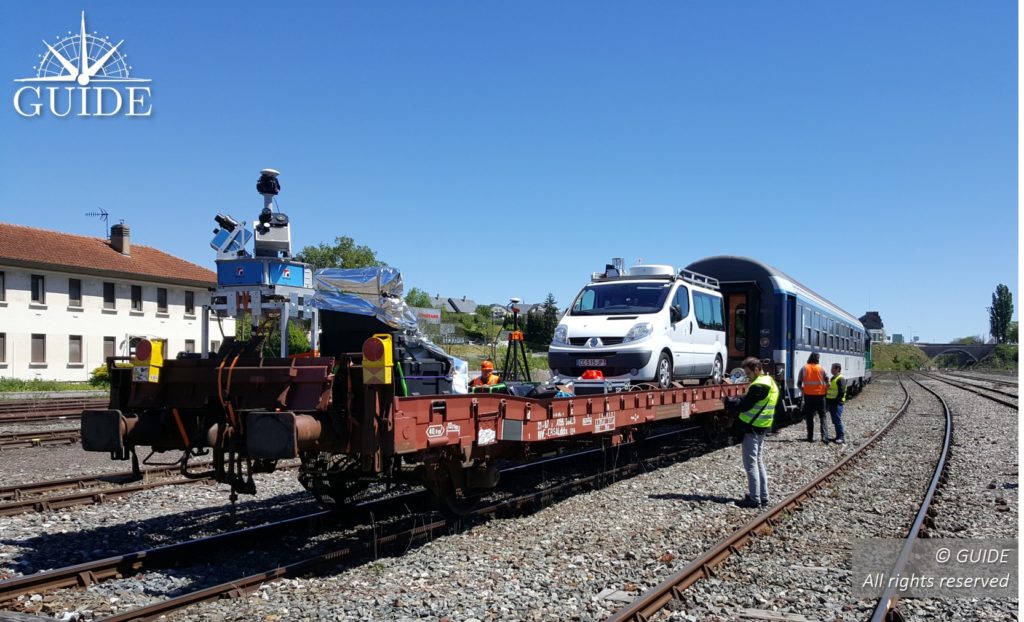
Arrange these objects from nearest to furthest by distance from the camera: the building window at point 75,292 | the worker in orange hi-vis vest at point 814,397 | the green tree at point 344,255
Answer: the worker in orange hi-vis vest at point 814,397 → the building window at point 75,292 → the green tree at point 344,255

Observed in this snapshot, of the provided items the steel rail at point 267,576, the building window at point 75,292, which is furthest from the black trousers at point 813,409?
the building window at point 75,292

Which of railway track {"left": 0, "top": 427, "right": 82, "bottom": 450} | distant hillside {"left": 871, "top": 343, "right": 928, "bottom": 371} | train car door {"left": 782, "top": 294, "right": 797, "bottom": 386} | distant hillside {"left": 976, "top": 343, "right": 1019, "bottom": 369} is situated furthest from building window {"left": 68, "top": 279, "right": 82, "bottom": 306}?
distant hillside {"left": 976, "top": 343, "right": 1019, "bottom": 369}

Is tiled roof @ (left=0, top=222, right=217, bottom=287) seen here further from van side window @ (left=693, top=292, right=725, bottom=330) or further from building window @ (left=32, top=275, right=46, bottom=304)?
van side window @ (left=693, top=292, right=725, bottom=330)

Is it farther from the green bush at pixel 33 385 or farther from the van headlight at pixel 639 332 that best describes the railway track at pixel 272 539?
the green bush at pixel 33 385

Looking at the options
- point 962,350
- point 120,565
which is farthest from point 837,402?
point 962,350

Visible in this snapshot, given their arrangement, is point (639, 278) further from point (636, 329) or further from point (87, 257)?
point (87, 257)

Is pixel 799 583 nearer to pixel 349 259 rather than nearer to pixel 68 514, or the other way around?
pixel 68 514

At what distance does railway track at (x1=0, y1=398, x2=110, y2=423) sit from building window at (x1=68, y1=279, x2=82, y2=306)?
481 inches

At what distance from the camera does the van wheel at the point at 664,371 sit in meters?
11.6

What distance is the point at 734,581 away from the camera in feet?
20.0

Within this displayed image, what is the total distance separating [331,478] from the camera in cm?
762

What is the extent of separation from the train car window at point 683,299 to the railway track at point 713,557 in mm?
3113

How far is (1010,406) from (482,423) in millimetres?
26805

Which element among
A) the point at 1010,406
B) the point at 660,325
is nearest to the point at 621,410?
the point at 660,325
